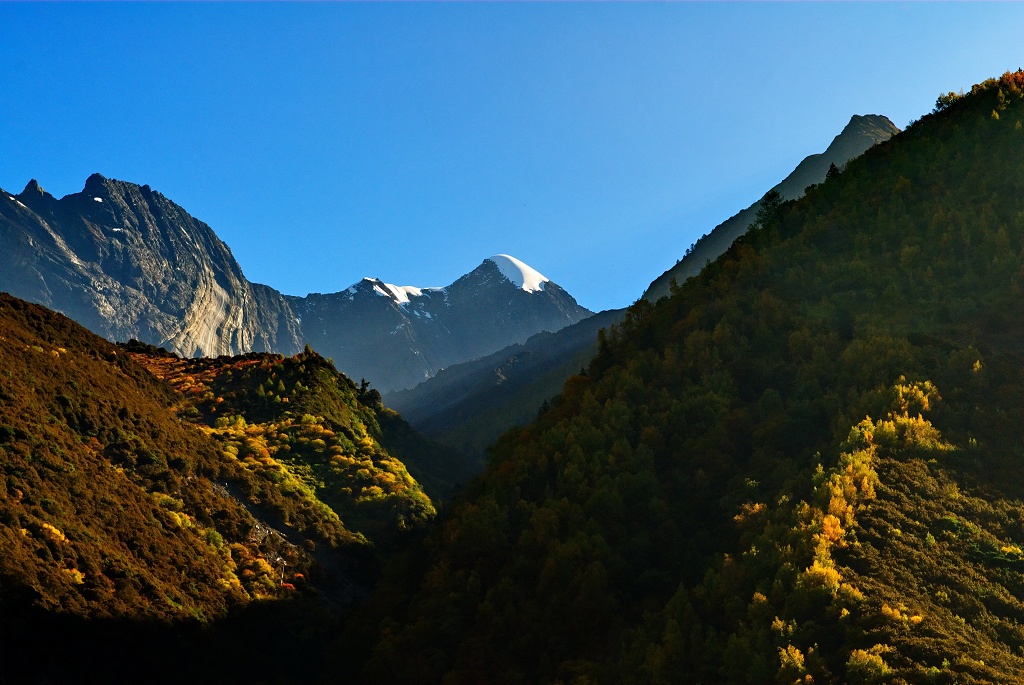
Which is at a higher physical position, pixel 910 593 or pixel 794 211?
pixel 794 211

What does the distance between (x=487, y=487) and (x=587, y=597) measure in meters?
18.0

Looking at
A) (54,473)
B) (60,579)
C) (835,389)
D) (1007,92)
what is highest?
(1007,92)

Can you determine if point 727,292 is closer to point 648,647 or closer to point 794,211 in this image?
point 794,211

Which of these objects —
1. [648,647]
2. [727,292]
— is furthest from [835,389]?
[648,647]

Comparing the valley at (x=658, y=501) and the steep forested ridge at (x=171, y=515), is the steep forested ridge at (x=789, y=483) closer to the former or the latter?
the valley at (x=658, y=501)

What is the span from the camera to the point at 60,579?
1699 inches

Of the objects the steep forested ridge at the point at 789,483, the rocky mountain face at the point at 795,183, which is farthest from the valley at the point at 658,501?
the rocky mountain face at the point at 795,183

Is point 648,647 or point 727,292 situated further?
point 727,292

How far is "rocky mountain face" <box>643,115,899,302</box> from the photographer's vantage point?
564 feet

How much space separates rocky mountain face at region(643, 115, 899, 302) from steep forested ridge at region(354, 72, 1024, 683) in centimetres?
9439

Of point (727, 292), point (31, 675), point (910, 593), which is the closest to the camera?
point (910, 593)

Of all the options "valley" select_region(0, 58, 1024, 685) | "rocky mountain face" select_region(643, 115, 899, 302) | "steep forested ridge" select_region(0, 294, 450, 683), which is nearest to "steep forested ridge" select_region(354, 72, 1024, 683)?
"valley" select_region(0, 58, 1024, 685)

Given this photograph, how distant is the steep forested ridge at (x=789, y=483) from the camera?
35.1 metres

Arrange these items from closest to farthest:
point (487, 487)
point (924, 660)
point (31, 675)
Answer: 1. point (924, 660)
2. point (31, 675)
3. point (487, 487)
